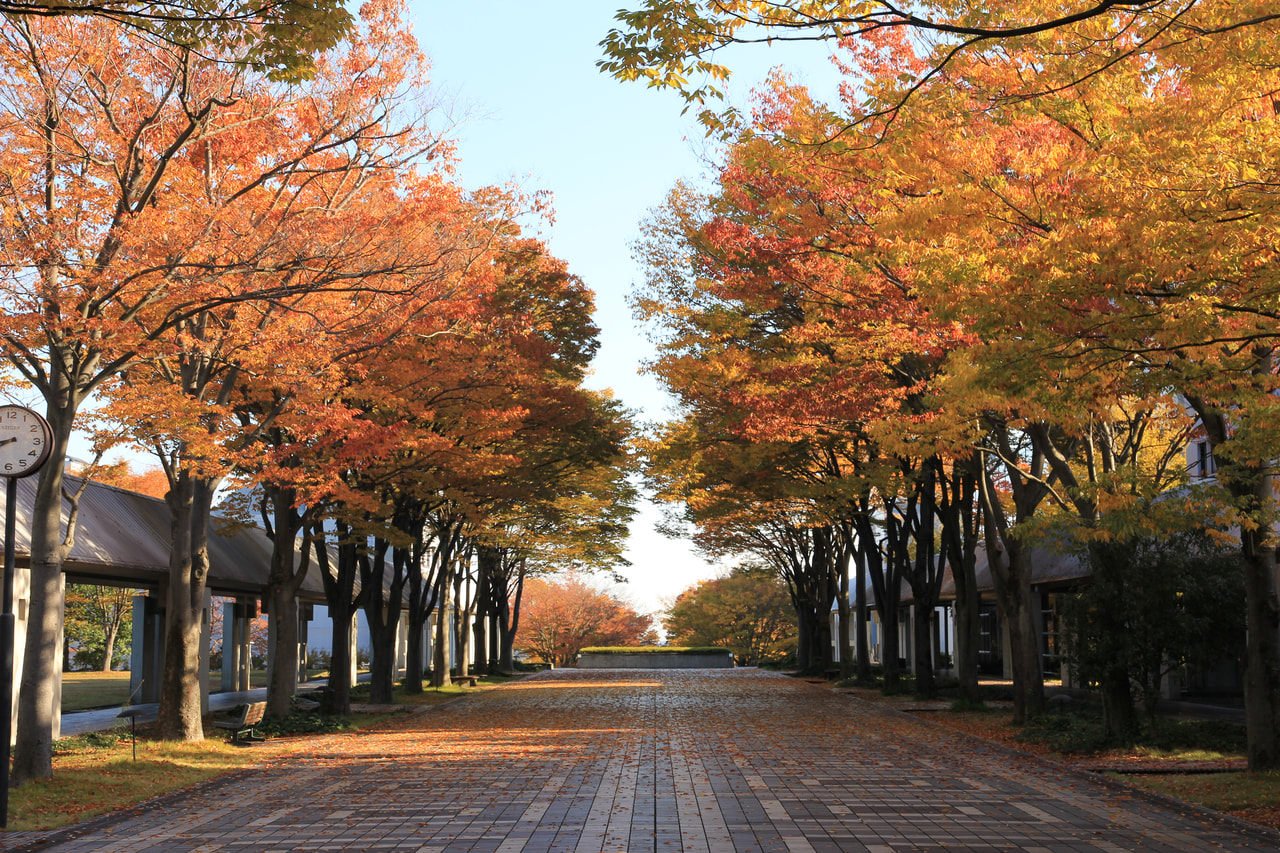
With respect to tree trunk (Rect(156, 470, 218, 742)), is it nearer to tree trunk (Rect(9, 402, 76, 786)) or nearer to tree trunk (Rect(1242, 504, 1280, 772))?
tree trunk (Rect(9, 402, 76, 786))

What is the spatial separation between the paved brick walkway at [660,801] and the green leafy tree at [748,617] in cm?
4198

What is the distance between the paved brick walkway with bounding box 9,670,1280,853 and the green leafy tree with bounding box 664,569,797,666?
4198 centimetres

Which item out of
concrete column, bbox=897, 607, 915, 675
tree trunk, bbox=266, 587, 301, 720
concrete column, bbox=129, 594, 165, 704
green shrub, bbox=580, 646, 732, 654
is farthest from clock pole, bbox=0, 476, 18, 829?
green shrub, bbox=580, 646, 732, 654

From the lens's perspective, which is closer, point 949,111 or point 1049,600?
point 949,111

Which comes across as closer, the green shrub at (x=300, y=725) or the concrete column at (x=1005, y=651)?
the green shrub at (x=300, y=725)

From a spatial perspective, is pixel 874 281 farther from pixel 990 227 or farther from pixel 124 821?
pixel 124 821

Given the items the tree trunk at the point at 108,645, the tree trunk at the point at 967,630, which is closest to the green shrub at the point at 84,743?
the tree trunk at the point at 967,630

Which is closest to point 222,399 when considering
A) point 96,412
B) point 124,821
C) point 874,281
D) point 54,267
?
point 96,412

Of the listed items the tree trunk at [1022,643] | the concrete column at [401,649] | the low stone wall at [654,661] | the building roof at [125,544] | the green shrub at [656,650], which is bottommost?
the low stone wall at [654,661]

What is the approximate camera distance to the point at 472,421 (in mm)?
21250

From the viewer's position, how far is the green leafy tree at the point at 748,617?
199 ft

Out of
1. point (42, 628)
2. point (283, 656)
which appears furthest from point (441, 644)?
point (42, 628)

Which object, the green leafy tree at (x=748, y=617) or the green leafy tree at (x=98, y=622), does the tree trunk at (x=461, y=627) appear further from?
the green leafy tree at (x=748, y=617)

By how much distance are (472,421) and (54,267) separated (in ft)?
32.4
